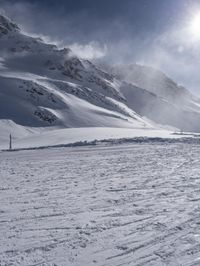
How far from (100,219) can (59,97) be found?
307 ft

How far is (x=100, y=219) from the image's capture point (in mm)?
8133

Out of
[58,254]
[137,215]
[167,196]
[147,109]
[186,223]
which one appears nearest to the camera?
[58,254]

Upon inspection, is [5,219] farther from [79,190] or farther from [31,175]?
[31,175]

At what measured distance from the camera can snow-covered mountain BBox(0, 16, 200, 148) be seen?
83000 millimetres

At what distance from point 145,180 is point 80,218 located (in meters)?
5.31

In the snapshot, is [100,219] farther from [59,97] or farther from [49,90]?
[49,90]

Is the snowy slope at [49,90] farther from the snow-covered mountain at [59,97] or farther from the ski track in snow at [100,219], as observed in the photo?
the ski track in snow at [100,219]

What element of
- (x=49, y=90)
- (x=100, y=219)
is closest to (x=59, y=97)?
(x=49, y=90)

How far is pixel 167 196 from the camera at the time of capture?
10344 millimetres

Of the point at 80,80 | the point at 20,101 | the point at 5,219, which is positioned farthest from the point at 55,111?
the point at 5,219

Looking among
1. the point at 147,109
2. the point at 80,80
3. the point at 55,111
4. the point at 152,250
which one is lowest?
the point at 152,250

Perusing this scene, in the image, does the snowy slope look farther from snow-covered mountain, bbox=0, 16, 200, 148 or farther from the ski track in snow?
the ski track in snow

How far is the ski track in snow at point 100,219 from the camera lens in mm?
6199

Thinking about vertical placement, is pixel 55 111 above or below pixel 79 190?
above
